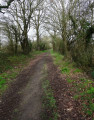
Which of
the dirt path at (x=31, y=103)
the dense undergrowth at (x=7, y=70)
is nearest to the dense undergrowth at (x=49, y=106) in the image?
the dirt path at (x=31, y=103)

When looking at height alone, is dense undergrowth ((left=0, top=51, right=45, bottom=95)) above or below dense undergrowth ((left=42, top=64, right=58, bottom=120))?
above

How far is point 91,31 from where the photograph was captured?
10102 mm

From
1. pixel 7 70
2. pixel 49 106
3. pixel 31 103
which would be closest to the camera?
pixel 49 106

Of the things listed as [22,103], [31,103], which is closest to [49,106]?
[31,103]

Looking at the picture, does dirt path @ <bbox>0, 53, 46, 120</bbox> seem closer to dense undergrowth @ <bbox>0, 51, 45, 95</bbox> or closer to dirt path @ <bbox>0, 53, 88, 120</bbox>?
dirt path @ <bbox>0, 53, 88, 120</bbox>

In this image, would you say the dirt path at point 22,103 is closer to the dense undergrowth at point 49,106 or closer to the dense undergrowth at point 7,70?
the dense undergrowth at point 49,106

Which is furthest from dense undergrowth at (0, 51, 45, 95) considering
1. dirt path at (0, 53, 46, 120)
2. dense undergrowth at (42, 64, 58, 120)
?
dense undergrowth at (42, 64, 58, 120)

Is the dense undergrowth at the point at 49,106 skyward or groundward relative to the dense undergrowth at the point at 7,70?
groundward

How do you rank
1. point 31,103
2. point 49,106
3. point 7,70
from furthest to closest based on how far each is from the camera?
point 7,70 < point 31,103 < point 49,106

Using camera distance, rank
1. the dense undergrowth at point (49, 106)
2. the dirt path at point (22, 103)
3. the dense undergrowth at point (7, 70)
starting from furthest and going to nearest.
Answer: the dense undergrowth at point (7, 70) → the dirt path at point (22, 103) → the dense undergrowth at point (49, 106)

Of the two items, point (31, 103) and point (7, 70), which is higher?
point (7, 70)

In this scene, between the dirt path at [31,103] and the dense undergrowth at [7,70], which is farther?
the dense undergrowth at [7,70]

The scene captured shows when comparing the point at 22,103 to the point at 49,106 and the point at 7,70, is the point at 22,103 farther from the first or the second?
the point at 7,70

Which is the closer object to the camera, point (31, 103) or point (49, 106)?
point (49, 106)
